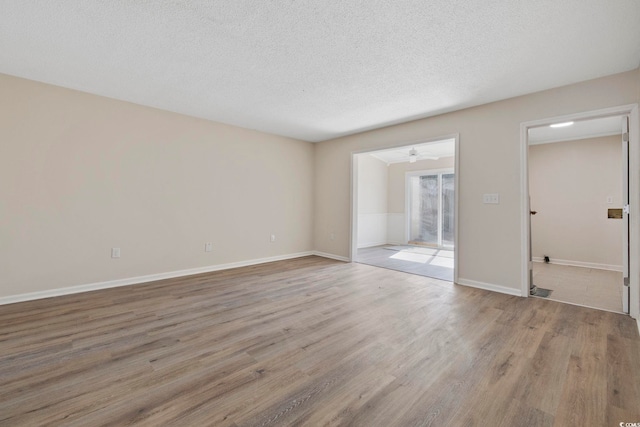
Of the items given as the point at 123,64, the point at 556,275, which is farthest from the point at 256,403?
the point at 556,275

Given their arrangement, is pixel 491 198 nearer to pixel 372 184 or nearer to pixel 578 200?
pixel 578 200

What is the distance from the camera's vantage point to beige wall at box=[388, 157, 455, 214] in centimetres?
774

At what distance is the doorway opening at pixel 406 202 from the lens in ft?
23.9

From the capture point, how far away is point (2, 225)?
9.67 ft

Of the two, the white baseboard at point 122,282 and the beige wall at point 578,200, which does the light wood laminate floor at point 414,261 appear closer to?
the beige wall at point 578,200

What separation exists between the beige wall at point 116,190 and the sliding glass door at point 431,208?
4569 mm

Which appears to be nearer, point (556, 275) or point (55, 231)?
point (55, 231)

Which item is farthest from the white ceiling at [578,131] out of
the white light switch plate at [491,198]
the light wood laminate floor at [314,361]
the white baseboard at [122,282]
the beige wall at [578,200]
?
the white baseboard at [122,282]

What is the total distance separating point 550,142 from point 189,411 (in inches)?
278

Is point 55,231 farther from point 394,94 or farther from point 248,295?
point 394,94

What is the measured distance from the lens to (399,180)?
818 cm

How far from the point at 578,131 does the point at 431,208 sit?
139 inches

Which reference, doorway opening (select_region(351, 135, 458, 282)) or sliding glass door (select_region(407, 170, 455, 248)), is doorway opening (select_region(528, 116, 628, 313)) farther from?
sliding glass door (select_region(407, 170, 455, 248))

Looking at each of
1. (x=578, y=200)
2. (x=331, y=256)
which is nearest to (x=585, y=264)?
(x=578, y=200)
